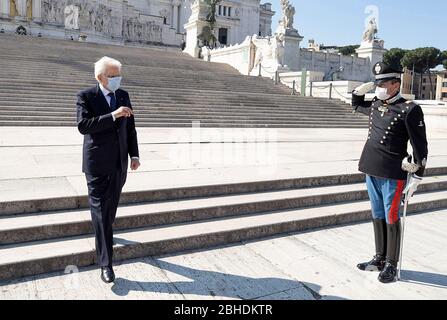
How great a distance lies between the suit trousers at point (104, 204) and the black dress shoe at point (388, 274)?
8.11ft

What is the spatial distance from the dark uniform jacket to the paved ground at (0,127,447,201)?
2.34m

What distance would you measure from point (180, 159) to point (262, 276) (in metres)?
3.86

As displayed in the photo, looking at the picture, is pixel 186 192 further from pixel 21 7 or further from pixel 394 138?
pixel 21 7

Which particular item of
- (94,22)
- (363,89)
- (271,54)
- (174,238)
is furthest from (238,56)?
(174,238)

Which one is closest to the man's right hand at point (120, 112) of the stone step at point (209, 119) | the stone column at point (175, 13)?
the stone step at point (209, 119)

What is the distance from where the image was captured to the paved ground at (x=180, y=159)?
205 inches

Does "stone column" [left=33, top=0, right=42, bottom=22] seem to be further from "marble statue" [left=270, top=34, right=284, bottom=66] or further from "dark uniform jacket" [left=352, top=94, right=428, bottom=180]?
"dark uniform jacket" [left=352, top=94, right=428, bottom=180]

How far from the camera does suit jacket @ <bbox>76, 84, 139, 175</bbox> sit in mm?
3281

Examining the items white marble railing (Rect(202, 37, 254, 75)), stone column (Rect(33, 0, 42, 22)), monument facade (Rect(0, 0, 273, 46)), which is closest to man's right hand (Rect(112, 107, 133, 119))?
white marble railing (Rect(202, 37, 254, 75))

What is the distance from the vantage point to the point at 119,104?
3516mm

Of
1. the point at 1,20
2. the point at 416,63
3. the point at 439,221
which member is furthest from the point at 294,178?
the point at 416,63
